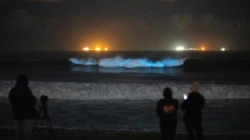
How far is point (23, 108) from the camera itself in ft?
21.8

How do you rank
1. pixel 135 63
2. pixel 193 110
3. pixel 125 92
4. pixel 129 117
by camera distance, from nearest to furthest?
pixel 193 110 < pixel 129 117 < pixel 125 92 < pixel 135 63

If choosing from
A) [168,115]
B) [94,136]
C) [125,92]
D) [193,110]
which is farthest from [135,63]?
[168,115]

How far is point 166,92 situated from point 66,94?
611 inches

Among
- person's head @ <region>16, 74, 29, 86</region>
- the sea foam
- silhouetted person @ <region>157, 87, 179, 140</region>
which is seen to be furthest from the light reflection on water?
person's head @ <region>16, 74, 29, 86</region>

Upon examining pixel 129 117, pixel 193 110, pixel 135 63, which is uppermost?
pixel 193 110

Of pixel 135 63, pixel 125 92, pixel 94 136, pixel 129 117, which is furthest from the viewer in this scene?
pixel 135 63

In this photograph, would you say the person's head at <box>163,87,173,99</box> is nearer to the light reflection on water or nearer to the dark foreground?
the dark foreground

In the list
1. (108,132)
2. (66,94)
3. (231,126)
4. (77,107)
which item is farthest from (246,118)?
(66,94)

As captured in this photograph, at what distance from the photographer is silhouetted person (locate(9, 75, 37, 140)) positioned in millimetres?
6621

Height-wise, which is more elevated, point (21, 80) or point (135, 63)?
point (21, 80)

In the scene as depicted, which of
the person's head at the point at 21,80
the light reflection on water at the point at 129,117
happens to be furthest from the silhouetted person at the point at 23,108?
the light reflection on water at the point at 129,117

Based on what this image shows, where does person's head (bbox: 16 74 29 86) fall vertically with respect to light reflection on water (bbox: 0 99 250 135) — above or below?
above

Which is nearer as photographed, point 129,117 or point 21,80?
point 21,80

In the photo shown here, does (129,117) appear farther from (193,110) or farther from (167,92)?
(167,92)
